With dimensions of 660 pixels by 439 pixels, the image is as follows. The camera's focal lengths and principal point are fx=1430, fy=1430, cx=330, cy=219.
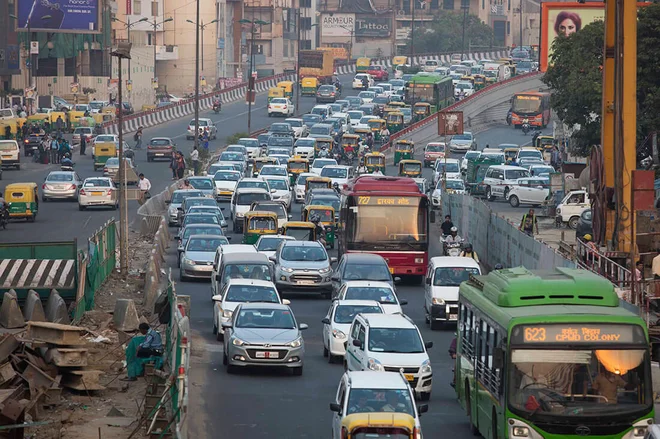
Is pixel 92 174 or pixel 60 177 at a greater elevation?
pixel 60 177

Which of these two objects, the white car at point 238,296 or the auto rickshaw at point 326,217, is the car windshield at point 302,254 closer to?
the white car at point 238,296

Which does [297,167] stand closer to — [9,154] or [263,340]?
[9,154]

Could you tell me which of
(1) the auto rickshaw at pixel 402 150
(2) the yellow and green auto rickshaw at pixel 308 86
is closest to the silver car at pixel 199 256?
(1) the auto rickshaw at pixel 402 150

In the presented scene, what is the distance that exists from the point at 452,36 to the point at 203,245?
141031mm

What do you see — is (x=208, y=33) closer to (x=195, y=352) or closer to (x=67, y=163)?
(x=67, y=163)

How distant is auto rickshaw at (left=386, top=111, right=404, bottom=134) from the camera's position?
316ft

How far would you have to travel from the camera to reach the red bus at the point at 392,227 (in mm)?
40250

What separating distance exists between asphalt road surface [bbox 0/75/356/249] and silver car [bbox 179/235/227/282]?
526 cm

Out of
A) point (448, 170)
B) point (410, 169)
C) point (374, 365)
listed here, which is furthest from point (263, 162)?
point (374, 365)

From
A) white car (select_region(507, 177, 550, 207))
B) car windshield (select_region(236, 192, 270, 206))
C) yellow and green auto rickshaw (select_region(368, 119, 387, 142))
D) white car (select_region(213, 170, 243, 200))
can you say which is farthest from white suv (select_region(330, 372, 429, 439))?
yellow and green auto rickshaw (select_region(368, 119, 387, 142))

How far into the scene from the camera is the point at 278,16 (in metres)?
169

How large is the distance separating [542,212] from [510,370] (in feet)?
143

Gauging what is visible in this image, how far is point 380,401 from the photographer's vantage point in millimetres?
18844

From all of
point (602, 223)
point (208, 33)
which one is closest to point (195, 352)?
point (602, 223)
